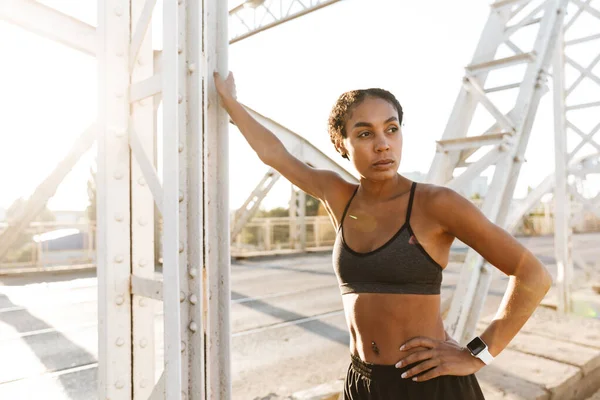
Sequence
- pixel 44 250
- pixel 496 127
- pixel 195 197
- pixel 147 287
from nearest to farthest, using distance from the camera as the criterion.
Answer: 1. pixel 195 197
2. pixel 147 287
3. pixel 496 127
4. pixel 44 250

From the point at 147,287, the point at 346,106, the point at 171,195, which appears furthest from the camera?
the point at 346,106

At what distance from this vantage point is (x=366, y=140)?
74.9 inches

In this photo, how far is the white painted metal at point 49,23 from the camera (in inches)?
68.2

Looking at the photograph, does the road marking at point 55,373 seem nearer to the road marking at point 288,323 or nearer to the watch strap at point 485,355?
the road marking at point 288,323

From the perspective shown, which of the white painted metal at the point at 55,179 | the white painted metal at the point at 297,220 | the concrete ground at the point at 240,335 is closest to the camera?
the white painted metal at the point at 55,179

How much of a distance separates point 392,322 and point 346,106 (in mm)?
974

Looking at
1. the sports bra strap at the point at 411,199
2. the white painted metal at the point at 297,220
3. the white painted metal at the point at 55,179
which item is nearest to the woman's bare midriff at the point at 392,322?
the sports bra strap at the point at 411,199

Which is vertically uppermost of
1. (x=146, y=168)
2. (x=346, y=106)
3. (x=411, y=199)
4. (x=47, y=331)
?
(x=346, y=106)

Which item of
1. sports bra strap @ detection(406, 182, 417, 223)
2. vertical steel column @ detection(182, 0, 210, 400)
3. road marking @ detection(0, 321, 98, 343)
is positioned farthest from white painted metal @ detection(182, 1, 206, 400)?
road marking @ detection(0, 321, 98, 343)

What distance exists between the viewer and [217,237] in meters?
1.83

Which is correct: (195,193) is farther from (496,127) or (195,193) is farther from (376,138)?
(496,127)

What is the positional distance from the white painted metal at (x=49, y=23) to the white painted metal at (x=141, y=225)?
0.71 feet

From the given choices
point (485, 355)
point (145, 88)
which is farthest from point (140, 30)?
point (485, 355)

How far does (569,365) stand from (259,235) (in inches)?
540
